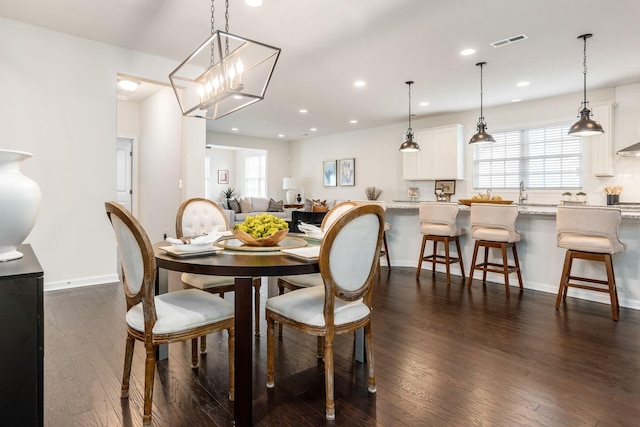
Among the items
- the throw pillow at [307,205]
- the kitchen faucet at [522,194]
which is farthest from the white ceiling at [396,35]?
the throw pillow at [307,205]

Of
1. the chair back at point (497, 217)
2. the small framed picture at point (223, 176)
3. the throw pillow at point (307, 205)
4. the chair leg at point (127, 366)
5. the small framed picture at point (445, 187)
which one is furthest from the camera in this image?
the small framed picture at point (223, 176)

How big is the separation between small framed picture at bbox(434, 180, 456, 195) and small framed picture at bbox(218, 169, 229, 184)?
7.44 m

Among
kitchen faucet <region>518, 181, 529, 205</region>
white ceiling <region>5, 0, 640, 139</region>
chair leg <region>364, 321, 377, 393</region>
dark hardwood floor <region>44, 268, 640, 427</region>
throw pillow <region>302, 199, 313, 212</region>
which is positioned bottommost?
dark hardwood floor <region>44, 268, 640, 427</region>

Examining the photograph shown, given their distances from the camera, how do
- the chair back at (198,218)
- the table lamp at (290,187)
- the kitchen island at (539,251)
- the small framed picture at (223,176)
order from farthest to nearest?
the small framed picture at (223,176), the table lamp at (290,187), the kitchen island at (539,251), the chair back at (198,218)

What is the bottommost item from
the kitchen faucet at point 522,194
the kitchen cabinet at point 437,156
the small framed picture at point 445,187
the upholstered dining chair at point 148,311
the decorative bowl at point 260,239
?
the upholstered dining chair at point 148,311

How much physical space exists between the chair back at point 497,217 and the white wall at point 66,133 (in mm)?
4150

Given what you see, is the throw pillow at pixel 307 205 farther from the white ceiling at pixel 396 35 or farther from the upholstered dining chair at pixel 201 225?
the upholstered dining chair at pixel 201 225

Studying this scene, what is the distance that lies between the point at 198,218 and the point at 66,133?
2.14 m

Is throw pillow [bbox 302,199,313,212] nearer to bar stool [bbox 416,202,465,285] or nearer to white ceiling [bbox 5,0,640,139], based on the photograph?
white ceiling [bbox 5,0,640,139]

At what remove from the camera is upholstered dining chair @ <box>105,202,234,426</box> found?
1.59 m

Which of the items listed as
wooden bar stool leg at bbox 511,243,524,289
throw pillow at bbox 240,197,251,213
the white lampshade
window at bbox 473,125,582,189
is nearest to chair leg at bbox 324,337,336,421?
wooden bar stool leg at bbox 511,243,524,289

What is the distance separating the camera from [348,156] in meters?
9.39

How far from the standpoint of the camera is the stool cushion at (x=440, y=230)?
14.3ft

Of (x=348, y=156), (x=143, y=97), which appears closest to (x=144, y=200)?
(x=143, y=97)
